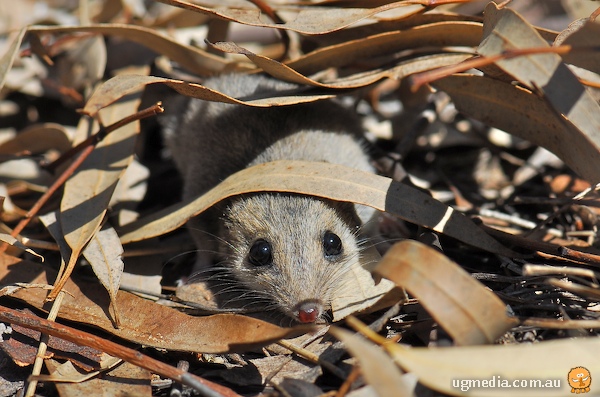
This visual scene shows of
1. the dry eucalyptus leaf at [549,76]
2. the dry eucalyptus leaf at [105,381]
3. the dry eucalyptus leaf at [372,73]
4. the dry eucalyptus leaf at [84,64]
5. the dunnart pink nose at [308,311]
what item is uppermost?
the dry eucalyptus leaf at [84,64]

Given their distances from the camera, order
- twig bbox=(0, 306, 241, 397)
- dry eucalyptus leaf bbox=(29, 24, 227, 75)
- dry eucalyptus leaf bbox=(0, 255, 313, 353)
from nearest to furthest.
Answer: twig bbox=(0, 306, 241, 397) → dry eucalyptus leaf bbox=(0, 255, 313, 353) → dry eucalyptus leaf bbox=(29, 24, 227, 75)

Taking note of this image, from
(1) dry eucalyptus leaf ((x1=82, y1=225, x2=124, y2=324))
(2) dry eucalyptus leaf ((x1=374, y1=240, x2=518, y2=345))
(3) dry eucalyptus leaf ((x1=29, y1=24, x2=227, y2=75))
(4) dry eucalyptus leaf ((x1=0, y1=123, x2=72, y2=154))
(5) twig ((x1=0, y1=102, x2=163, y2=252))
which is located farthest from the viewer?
(4) dry eucalyptus leaf ((x1=0, y1=123, x2=72, y2=154))

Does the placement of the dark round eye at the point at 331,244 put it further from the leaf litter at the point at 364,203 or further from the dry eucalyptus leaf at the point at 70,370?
the dry eucalyptus leaf at the point at 70,370

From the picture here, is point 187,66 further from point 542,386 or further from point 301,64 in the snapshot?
point 542,386

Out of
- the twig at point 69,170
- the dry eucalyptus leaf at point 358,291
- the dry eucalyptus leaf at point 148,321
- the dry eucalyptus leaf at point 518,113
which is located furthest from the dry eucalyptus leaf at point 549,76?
the twig at point 69,170

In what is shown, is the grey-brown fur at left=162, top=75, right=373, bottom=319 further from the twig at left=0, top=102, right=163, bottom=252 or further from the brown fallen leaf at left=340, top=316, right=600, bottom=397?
the brown fallen leaf at left=340, top=316, right=600, bottom=397

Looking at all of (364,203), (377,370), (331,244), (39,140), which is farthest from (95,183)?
(377,370)

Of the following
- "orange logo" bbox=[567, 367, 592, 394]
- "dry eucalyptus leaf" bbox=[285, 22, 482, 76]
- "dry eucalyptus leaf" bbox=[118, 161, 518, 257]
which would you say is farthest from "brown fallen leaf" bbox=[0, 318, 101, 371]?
"dry eucalyptus leaf" bbox=[285, 22, 482, 76]

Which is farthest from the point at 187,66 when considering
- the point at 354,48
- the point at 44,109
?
the point at 44,109
